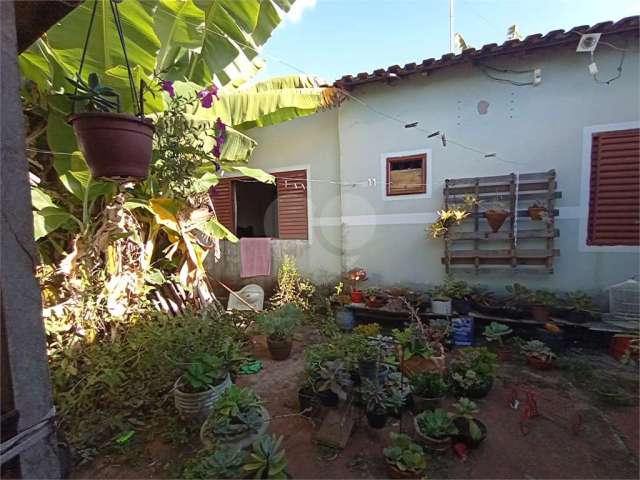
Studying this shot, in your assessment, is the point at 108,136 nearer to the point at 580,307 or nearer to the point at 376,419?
the point at 376,419

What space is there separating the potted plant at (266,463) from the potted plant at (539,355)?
10.4 feet

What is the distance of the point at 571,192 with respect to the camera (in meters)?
4.09

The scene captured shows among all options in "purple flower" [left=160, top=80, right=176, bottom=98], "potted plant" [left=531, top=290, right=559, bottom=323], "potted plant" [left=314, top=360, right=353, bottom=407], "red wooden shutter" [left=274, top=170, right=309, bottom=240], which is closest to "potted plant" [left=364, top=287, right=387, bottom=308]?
"red wooden shutter" [left=274, top=170, right=309, bottom=240]

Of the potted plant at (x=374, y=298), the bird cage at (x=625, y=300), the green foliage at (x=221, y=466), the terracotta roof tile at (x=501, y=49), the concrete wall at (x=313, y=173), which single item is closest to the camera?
the green foliage at (x=221, y=466)

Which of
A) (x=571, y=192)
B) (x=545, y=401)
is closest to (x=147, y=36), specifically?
(x=545, y=401)

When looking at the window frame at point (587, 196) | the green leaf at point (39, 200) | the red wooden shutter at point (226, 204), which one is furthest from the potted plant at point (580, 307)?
the green leaf at point (39, 200)

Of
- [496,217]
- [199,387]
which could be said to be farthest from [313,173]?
[199,387]

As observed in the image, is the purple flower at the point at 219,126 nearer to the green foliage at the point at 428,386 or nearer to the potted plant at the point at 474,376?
the green foliage at the point at 428,386

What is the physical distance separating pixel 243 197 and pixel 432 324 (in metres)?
6.26

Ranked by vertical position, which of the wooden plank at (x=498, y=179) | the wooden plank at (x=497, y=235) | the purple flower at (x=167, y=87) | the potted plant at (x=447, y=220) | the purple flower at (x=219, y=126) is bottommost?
the wooden plank at (x=497, y=235)

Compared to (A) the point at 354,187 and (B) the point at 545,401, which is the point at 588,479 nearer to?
(B) the point at 545,401

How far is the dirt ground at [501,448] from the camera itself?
81.9 inches

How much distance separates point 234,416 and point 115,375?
1.48 meters

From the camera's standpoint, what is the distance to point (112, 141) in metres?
1.48
